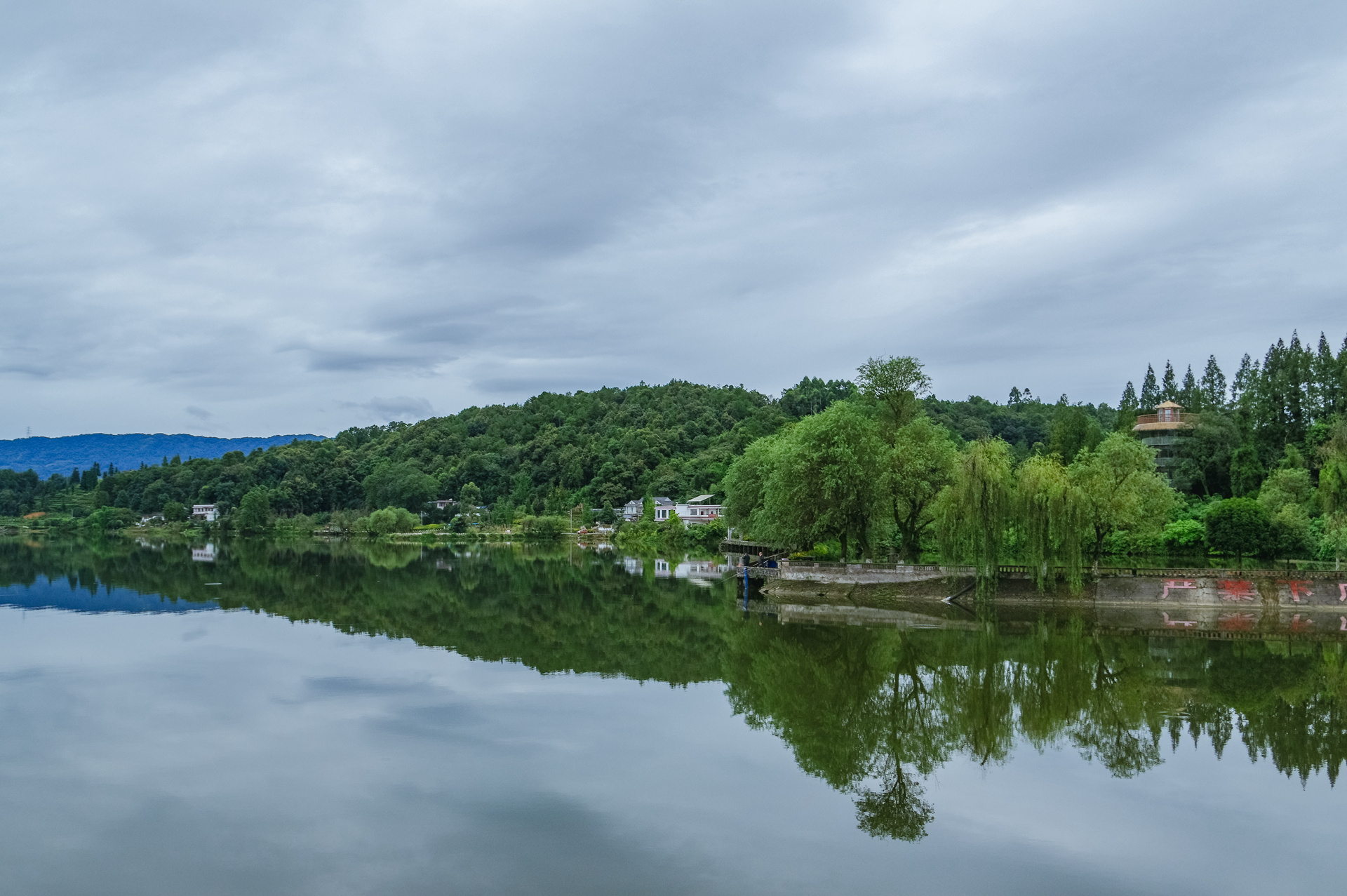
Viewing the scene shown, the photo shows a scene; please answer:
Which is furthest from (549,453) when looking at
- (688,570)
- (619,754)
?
(619,754)

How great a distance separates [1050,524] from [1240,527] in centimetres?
2100

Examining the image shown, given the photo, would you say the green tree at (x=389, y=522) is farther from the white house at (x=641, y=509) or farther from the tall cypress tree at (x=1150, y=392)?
the tall cypress tree at (x=1150, y=392)

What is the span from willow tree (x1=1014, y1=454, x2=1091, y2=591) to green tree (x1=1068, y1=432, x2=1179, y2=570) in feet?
2.18

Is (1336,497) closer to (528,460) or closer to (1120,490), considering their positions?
(1120,490)

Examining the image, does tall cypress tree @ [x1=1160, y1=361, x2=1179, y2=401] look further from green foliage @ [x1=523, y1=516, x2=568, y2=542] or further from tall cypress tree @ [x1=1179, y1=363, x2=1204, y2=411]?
green foliage @ [x1=523, y1=516, x2=568, y2=542]

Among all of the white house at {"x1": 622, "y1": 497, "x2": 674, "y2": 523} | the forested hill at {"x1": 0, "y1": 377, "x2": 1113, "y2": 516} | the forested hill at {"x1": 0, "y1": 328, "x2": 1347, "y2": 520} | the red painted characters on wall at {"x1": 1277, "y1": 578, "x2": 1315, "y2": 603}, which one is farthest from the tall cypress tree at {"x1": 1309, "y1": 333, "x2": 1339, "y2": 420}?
the white house at {"x1": 622, "y1": 497, "x2": 674, "y2": 523}

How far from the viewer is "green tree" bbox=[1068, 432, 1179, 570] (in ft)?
119

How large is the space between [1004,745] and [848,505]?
871 inches

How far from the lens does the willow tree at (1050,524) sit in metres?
34.2

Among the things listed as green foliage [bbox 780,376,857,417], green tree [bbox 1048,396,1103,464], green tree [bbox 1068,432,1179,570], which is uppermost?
green foliage [bbox 780,376,857,417]

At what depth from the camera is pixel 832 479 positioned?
3797 cm

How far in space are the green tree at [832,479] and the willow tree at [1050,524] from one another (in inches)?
242

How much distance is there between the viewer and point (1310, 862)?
11.9 meters

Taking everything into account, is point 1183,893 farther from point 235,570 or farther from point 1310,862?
point 235,570
